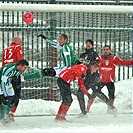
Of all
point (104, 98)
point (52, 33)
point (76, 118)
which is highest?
point (52, 33)

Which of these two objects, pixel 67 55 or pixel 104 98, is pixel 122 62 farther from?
pixel 67 55

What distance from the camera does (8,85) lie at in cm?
761

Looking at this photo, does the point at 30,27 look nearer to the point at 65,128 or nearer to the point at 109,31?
the point at 109,31

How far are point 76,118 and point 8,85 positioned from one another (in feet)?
5.26

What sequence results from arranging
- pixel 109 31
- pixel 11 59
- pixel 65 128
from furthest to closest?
1. pixel 109 31
2. pixel 11 59
3. pixel 65 128

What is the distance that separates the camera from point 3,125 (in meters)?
7.68

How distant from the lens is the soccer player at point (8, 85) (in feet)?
24.6

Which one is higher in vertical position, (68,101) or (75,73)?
(75,73)

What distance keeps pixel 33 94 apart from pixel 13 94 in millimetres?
2415

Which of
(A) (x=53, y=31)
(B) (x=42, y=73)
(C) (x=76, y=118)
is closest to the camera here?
(B) (x=42, y=73)

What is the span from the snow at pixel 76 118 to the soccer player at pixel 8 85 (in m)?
0.23

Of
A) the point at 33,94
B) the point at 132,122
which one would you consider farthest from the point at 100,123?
the point at 33,94

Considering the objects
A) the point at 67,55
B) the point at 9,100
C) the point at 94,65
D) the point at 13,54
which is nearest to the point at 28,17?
the point at 13,54

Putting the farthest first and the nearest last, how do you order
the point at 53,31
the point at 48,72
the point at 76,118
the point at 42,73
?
the point at 53,31 → the point at 76,118 → the point at 48,72 → the point at 42,73
